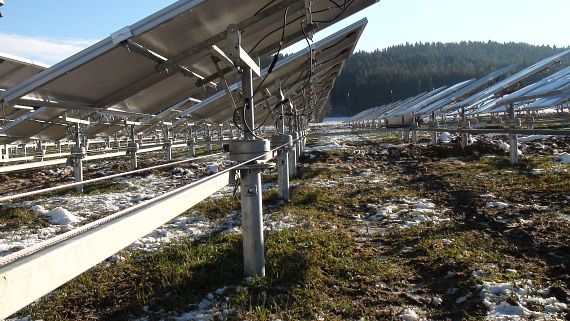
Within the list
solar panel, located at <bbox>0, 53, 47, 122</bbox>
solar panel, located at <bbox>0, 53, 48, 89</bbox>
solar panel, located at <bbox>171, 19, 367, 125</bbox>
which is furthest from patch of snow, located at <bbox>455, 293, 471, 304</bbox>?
solar panel, located at <bbox>0, 53, 48, 89</bbox>

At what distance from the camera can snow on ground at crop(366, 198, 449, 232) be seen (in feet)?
19.1

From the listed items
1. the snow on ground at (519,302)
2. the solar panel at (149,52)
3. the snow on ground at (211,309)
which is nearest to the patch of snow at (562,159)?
the solar panel at (149,52)

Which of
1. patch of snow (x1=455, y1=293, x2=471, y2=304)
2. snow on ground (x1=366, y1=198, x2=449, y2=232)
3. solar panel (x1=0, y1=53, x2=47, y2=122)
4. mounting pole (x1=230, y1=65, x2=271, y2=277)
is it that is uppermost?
solar panel (x1=0, y1=53, x2=47, y2=122)

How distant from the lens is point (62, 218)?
686cm

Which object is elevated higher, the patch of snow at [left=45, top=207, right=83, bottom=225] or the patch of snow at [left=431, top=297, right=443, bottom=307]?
the patch of snow at [left=45, top=207, right=83, bottom=225]

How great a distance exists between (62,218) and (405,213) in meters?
4.96

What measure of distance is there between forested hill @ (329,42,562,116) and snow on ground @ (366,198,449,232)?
3999 inches

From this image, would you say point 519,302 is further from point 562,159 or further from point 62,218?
point 562,159

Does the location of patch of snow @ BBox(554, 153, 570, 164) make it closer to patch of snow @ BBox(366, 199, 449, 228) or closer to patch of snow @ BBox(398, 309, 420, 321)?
patch of snow @ BBox(366, 199, 449, 228)

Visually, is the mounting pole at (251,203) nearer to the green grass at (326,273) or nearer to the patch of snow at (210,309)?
the green grass at (326,273)

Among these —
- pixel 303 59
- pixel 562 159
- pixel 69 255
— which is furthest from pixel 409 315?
pixel 562 159

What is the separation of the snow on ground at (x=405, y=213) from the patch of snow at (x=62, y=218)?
4.26 metres

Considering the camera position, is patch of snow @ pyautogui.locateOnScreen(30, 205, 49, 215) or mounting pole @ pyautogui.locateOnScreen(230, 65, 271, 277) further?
patch of snow @ pyautogui.locateOnScreen(30, 205, 49, 215)

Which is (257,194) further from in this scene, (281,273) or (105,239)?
(105,239)
